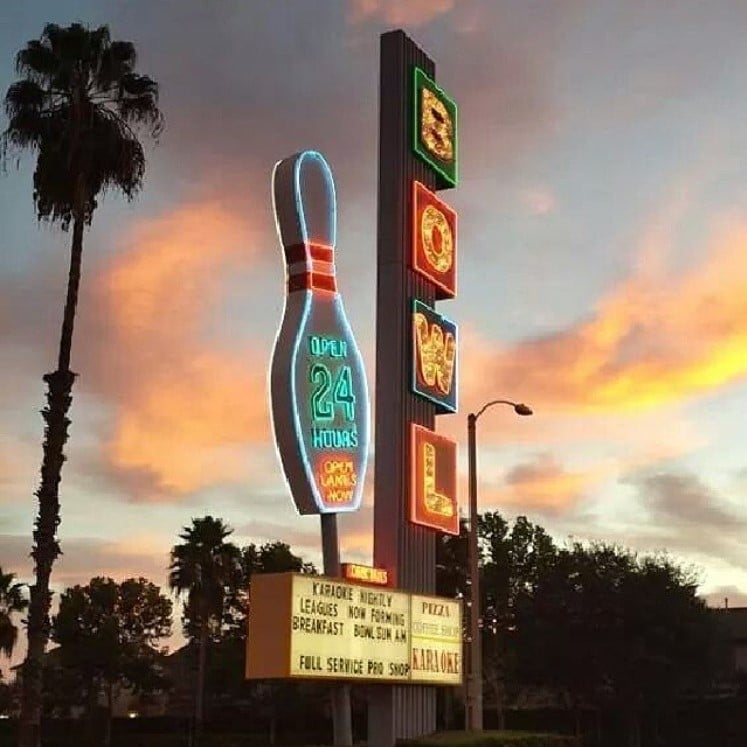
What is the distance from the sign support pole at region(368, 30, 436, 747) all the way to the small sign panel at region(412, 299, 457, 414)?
0.61 ft

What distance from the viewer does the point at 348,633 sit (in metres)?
24.1

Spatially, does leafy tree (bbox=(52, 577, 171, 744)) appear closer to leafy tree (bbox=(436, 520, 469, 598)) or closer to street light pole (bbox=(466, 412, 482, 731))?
leafy tree (bbox=(436, 520, 469, 598))

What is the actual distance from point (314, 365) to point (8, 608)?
47688 mm

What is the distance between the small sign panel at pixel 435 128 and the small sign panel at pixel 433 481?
7.00 metres

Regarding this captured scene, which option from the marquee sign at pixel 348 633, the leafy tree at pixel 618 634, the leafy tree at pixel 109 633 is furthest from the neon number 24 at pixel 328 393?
the leafy tree at pixel 109 633

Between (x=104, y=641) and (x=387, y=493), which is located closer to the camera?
(x=387, y=493)

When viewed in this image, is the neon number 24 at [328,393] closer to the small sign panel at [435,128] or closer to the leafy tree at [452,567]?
the small sign panel at [435,128]

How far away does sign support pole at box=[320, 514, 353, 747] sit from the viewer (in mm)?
24875

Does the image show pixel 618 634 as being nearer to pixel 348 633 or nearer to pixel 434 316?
pixel 434 316

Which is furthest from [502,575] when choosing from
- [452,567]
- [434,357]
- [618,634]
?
[434,357]

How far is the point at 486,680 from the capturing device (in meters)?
68.8

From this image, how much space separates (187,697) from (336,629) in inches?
2695

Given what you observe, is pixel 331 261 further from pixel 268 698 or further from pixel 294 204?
pixel 268 698

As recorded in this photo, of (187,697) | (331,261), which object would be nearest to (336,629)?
(331,261)
